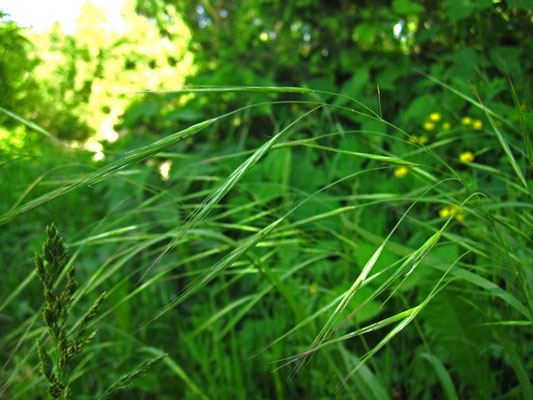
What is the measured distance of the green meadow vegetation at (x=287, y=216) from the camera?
71 centimetres

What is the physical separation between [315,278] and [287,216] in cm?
42

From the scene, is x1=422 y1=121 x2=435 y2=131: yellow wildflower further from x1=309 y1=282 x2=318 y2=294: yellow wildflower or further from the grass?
x1=309 y1=282 x2=318 y2=294: yellow wildflower

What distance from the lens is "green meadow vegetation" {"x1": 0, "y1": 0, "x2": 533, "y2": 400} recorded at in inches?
27.9

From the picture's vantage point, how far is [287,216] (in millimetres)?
936

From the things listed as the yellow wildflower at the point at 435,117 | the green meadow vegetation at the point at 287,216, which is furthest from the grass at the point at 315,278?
the yellow wildflower at the point at 435,117

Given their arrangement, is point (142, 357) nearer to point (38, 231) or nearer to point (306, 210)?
point (306, 210)

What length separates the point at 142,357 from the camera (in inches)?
53.6

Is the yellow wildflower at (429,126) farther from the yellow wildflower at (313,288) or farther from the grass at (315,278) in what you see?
the yellow wildflower at (313,288)

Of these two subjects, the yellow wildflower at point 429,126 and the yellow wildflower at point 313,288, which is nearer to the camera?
the yellow wildflower at point 313,288

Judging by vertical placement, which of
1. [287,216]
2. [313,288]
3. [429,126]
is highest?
[429,126]

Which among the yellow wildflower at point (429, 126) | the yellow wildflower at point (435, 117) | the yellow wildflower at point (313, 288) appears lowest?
the yellow wildflower at point (313, 288)

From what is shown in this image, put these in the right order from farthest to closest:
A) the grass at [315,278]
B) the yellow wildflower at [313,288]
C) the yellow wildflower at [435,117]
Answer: the yellow wildflower at [435,117] → the yellow wildflower at [313,288] → the grass at [315,278]

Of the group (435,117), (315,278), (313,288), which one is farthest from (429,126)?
(313,288)

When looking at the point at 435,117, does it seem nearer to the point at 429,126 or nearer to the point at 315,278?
the point at 429,126
